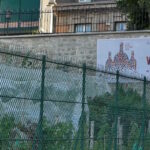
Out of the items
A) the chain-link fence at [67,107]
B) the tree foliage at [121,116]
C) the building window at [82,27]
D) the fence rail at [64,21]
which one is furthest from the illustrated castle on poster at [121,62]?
the chain-link fence at [67,107]

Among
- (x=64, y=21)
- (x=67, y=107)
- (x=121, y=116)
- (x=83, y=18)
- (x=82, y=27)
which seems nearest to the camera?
(x=67, y=107)

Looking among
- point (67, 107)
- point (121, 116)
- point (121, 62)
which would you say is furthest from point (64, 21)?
point (67, 107)

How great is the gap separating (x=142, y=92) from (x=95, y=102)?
2652 mm

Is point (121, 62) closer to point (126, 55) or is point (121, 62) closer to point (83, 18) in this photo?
point (126, 55)

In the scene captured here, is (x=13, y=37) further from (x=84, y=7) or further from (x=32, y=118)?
(x=32, y=118)

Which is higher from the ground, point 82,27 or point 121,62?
point 82,27

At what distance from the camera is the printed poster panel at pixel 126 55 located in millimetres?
21219

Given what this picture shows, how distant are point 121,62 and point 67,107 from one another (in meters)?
11.3

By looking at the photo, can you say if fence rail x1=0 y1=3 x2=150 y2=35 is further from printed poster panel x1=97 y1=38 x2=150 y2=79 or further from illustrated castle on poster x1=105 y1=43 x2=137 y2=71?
illustrated castle on poster x1=105 y1=43 x2=137 y2=71

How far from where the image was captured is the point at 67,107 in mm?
10438

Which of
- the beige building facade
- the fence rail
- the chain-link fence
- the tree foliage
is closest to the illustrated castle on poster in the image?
the beige building facade

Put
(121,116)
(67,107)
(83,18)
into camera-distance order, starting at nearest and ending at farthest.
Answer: (67,107), (121,116), (83,18)

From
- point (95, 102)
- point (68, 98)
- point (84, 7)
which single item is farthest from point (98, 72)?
point (84, 7)

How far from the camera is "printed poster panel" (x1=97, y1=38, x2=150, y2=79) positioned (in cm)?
2122
